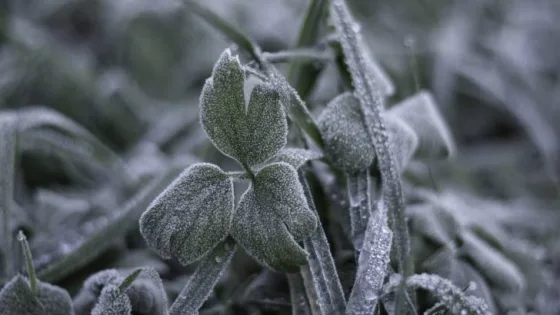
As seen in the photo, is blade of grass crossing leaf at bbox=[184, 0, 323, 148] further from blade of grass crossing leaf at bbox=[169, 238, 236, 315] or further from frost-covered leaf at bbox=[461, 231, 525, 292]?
frost-covered leaf at bbox=[461, 231, 525, 292]

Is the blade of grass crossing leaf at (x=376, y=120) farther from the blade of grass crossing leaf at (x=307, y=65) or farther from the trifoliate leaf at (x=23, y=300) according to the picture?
the trifoliate leaf at (x=23, y=300)

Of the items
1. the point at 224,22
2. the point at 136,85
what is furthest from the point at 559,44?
the point at 224,22

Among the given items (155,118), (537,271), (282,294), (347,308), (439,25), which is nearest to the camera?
(347,308)

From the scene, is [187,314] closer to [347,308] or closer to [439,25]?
[347,308]

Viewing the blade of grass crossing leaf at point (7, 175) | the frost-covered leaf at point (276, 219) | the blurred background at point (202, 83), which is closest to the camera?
the frost-covered leaf at point (276, 219)

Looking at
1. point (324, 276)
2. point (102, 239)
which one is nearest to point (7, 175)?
point (102, 239)

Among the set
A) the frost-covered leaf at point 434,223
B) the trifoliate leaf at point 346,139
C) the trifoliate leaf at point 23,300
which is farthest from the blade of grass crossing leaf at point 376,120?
the trifoliate leaf at point 23,300
